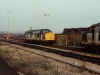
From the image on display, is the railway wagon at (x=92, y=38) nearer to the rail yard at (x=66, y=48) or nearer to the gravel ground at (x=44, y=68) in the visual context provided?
the rail yard at (x=66, y=48)

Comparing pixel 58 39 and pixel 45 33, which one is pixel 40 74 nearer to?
pixel 45 33

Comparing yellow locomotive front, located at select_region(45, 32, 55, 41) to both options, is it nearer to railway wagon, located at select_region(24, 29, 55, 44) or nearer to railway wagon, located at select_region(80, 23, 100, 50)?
railway wagon, located at select_region(24, 29, 55, 44)

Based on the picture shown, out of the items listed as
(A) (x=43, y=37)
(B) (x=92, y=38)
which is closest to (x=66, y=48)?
(B) (x=92, y=38)

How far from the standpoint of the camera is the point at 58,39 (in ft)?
79.9

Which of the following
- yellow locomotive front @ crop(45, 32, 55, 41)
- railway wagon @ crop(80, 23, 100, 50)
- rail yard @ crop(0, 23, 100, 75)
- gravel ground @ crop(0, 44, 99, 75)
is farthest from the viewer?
yellow locomotive front @ crop(45, 32, 55, 41)

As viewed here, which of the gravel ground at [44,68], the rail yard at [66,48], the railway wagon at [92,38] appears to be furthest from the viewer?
the railway wagon at [92,38]

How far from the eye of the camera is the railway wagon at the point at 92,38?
36.2ft

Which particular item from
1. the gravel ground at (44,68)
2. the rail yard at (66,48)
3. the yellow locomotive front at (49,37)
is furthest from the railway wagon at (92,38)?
the yellow locomotive front at (49,37)

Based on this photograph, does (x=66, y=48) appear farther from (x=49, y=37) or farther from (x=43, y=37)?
(x=43, y=37)

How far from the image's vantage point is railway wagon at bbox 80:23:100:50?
36.2 feet

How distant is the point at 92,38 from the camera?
1173 centimetres

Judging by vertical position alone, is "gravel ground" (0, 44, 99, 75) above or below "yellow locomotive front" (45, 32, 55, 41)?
below

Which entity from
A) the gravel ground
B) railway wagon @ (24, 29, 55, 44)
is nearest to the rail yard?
railway wagon @ (24, 29, 55, 44)

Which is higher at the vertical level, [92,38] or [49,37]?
[49,37]
